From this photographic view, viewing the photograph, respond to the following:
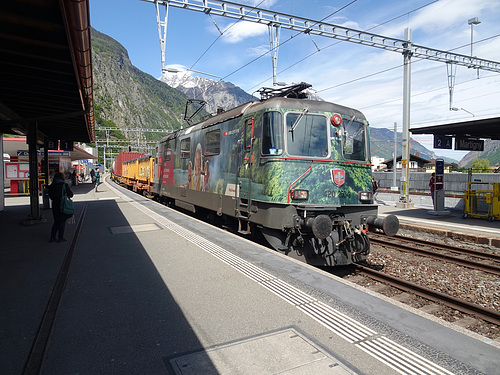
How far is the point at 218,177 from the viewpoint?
28.6 feet

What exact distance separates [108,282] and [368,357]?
373 centimetres

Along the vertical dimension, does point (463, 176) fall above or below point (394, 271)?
above

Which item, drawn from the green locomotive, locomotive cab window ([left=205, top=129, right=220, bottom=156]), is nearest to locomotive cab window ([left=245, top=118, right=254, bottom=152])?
the green locomotive

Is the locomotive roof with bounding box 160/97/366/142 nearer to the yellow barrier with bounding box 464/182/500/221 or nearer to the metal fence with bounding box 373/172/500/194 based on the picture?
the yellow barrier with bounding box 464/182/500/221

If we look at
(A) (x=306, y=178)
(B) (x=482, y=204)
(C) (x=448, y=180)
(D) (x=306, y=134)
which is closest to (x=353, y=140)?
(D) (x=306, y=134)

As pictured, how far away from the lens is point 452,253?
8.76m

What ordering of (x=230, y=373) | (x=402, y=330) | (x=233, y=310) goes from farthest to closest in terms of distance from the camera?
1. (x=233, y=310)
2. (x=402, y=330)
3. (x=230, y=373)

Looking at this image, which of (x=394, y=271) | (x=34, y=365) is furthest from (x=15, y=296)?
(x=394, y=271)

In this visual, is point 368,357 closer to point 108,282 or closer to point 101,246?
point 108,282

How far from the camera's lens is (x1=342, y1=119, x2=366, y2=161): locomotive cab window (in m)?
7.00

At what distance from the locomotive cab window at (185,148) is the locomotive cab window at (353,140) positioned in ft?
19.3

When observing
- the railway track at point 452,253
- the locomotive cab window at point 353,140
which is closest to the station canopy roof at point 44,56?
the locomotive cab window at point 353,140

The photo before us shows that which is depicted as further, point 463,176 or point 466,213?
point 463,176

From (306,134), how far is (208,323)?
429 centimetres
